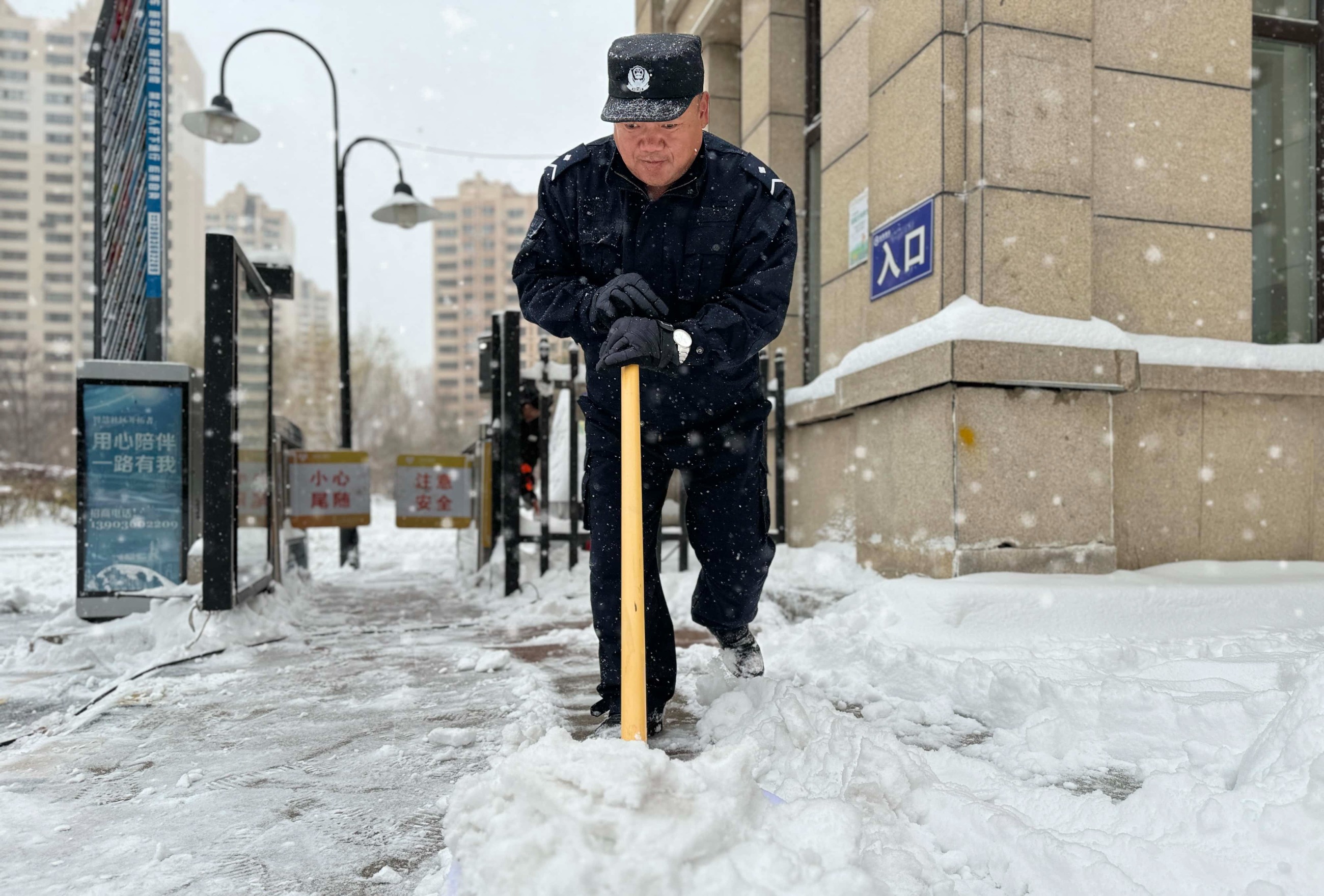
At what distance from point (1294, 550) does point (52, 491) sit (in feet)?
72.4

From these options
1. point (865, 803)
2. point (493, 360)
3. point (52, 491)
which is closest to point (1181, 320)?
point (865, 803)

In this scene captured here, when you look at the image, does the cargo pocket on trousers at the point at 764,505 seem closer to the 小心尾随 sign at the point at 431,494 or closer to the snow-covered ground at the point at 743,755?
the snow-covered ground at the point at 743,755

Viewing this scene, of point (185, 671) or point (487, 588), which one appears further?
point (487, 588)

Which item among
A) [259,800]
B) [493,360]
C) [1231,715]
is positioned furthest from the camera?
[493,360]

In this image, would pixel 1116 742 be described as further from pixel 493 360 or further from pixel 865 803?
pixel 493 360

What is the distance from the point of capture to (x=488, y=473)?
25.6 ft

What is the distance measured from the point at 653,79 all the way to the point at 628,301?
581 mm

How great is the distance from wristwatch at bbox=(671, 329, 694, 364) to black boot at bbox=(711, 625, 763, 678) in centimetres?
104

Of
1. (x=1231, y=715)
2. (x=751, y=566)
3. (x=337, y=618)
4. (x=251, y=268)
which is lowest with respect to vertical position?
(x=337, y=618)

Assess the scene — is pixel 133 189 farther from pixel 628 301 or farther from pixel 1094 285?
pixel 1094 285

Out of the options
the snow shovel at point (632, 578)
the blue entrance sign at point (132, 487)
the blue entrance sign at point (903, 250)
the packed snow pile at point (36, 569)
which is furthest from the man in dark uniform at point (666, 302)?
the packed snow pile at point (36, 569)

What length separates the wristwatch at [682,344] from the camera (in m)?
2.28

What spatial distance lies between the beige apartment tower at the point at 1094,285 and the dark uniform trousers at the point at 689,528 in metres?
1.53

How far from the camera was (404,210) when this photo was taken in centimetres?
1197
